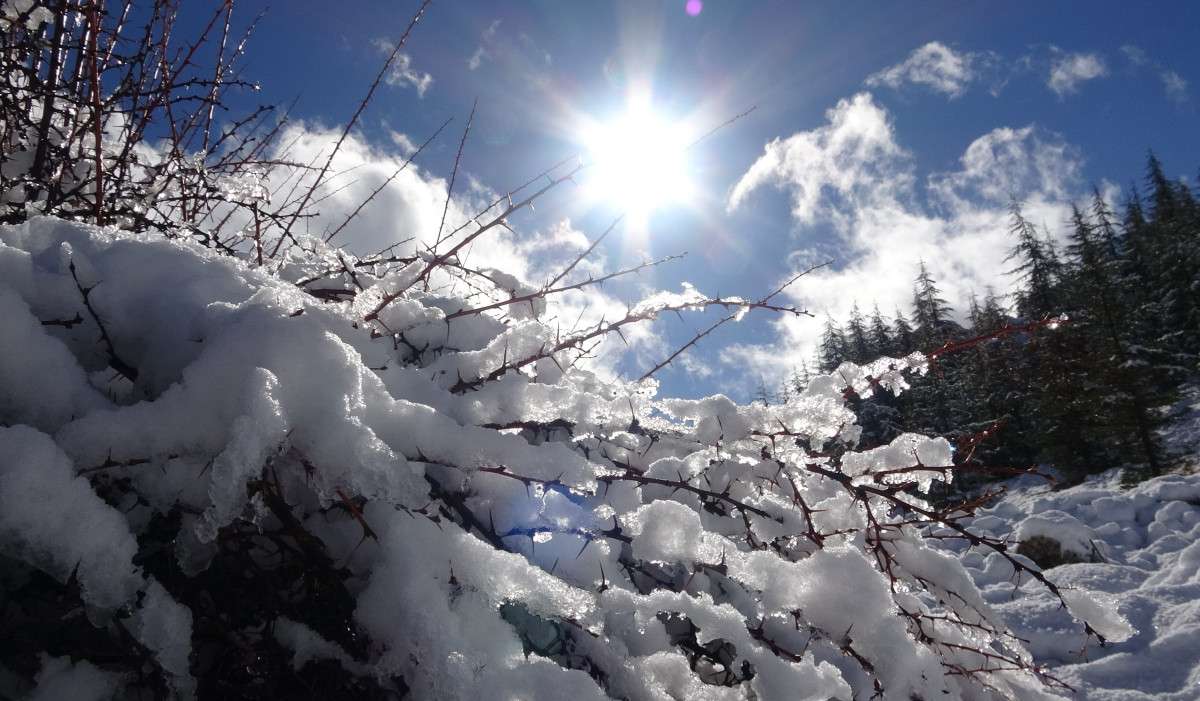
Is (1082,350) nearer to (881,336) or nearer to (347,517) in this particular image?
(881,336)

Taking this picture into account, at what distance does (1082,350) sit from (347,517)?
26.9m

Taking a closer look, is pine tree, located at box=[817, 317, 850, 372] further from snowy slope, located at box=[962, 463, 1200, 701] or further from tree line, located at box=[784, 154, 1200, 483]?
snowy slope, located at box=[962, 463, 1200, 701]

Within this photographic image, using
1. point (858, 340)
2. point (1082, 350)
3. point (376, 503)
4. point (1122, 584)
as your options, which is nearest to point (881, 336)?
point (858, 340)

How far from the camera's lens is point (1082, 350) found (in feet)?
71.4

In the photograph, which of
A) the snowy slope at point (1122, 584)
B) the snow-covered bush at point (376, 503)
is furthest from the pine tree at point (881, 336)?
the snow-covered bush at point (376, 503)

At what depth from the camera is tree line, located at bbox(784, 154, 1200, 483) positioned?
20.7 metres

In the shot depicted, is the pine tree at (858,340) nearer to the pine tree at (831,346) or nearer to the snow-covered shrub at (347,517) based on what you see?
the pine tree at (831,346)

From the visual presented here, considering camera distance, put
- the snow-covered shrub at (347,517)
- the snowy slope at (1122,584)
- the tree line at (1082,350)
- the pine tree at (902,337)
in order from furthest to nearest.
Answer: the pine tree at (902,337) < the tree line at (1082,350) < the snowy slope at (1122,584) < the snow-covered shrub at (347,517)

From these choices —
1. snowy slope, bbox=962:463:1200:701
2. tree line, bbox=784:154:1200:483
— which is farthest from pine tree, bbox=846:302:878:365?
snowy slope, bbox=962:463:1200:701

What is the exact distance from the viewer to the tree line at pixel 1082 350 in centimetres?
2067

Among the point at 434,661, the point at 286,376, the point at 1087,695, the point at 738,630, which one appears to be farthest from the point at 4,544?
the point at 1087,695

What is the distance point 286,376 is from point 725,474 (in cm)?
111

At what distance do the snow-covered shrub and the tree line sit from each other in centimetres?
1125

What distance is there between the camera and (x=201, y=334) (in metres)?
1.00
